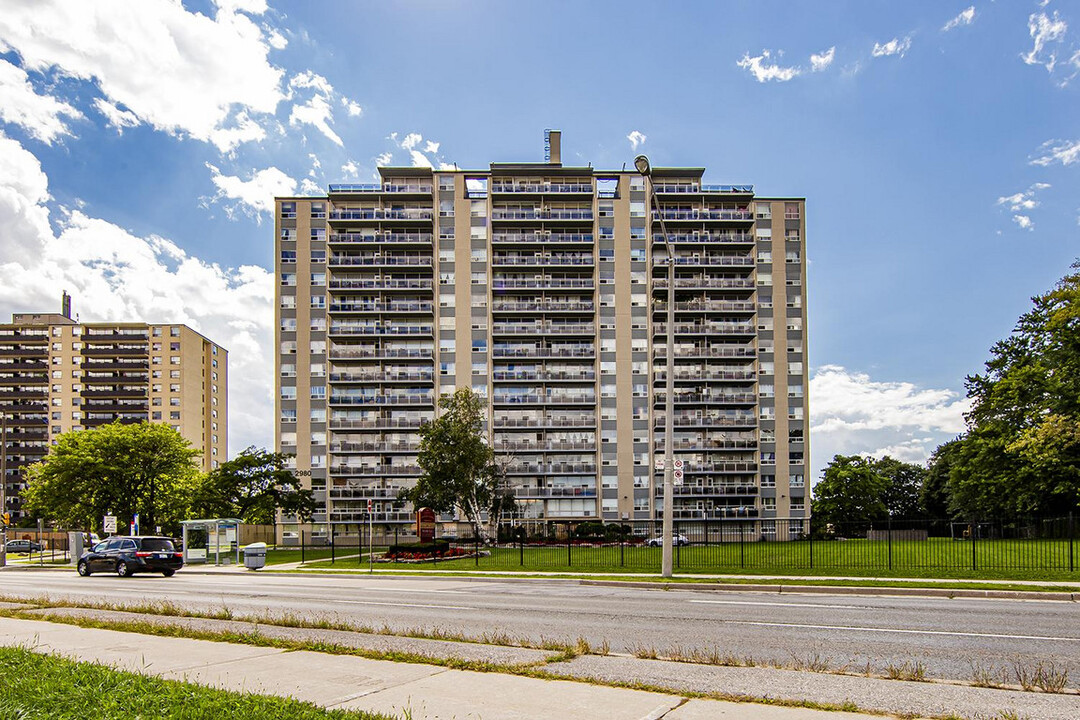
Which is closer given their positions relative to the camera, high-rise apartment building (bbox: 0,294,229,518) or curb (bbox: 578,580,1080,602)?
curb (bbox: 578,580,1080,602)

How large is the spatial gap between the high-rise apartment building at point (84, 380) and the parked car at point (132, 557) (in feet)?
352

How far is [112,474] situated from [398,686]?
64.8m

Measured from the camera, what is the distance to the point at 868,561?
25906 mm

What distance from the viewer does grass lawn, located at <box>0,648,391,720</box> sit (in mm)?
5930

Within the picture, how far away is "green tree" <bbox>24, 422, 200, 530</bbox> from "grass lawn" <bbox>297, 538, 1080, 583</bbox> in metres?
38.2

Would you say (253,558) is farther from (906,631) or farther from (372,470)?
(372,470)

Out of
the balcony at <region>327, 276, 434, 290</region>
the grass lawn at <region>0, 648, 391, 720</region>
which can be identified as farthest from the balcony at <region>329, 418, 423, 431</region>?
the grass lawn at <region>0, 648, 391, 720</region>

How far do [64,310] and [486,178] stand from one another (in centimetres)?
10692

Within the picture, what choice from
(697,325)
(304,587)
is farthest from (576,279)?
(304,587)

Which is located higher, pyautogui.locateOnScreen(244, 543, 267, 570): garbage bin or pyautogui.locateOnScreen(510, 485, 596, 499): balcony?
pyautogui.locateOnScreen(244, 543, 267, 570): garbage bin

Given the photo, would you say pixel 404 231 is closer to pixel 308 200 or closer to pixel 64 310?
pixel 308 200

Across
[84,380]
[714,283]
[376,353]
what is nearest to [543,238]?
[714,283]

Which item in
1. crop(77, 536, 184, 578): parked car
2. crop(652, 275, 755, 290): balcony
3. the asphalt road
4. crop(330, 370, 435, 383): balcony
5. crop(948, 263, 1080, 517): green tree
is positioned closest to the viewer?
the asphalt road

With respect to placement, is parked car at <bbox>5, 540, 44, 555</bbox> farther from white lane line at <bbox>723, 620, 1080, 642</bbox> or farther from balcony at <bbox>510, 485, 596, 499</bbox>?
white lane line at <bbox>723, 620, 1080, 642</bbox>
